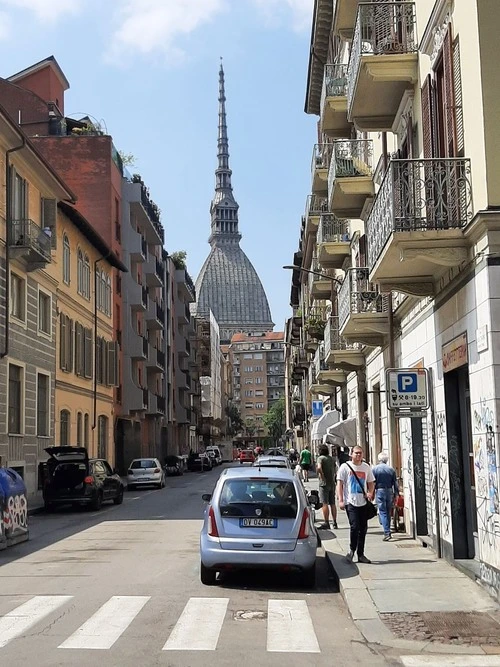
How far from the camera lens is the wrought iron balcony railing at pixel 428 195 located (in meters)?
11.2

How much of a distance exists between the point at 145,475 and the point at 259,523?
95.0 ft

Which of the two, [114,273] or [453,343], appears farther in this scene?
[114,273]

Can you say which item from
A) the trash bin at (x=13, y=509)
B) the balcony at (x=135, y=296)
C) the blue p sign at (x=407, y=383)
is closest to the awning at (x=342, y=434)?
the trash bin at (x=13, y=509)

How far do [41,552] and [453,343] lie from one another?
853cm

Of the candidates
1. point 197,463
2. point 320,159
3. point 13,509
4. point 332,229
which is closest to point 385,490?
point 13,509

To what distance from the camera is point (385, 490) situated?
1638 cm

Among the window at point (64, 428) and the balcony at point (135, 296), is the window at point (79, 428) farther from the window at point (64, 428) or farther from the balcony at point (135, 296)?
the balcony at point (135, 296)

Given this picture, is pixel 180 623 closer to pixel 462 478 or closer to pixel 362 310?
pixel 462 478

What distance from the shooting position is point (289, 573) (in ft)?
42.7

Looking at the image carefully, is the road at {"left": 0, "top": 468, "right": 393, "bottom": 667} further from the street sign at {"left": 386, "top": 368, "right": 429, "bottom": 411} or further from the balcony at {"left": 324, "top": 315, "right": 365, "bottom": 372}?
the balcony at {"left": 324, "top": 315, "right": 365, "bottom": 372}

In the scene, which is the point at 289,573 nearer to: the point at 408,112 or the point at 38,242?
the point at 408,112

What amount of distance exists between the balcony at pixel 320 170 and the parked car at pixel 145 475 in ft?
50.8

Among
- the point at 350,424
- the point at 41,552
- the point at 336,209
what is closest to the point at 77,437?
the point at 350,424

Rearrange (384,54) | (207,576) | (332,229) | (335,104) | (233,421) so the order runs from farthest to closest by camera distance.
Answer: (233,421), (332,229), (335,104), (384,54), (207,576)
